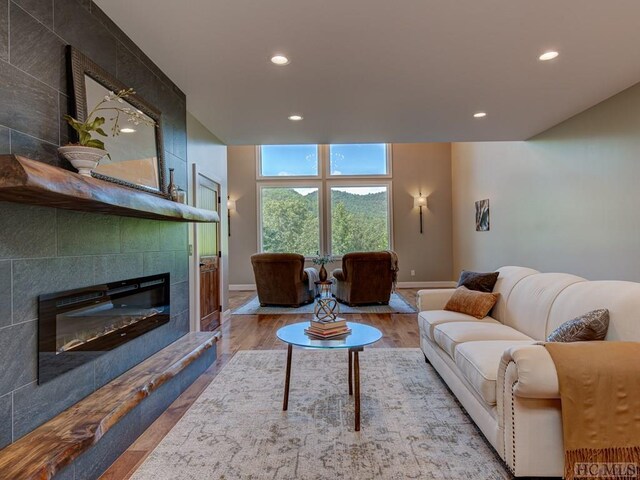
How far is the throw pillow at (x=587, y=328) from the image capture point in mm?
1886

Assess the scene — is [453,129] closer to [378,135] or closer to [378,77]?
[378,135]

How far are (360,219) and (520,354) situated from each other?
22.3ft

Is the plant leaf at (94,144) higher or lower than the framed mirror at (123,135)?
lower

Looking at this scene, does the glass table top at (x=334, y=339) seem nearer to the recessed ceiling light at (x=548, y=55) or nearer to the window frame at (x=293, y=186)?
the recessed ceiling light at (x=548, y=55)

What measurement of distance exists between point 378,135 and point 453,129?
96cm

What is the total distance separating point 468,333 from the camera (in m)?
2.58

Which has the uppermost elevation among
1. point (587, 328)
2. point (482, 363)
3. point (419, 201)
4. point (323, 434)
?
point (419, 201)

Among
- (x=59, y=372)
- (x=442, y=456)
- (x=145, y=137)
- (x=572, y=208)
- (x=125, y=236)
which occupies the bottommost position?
(x=442, y=456)

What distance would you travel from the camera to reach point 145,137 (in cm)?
271

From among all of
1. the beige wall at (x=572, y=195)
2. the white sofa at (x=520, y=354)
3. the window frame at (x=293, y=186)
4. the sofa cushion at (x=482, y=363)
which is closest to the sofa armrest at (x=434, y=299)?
the white sofa at (x=520, y=354)

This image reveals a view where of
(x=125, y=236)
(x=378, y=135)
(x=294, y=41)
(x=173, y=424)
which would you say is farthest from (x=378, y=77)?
(x=173, y=424)

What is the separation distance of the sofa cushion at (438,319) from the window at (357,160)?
553cm

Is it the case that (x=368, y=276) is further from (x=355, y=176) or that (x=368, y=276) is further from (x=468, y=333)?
(x=468, y=333)

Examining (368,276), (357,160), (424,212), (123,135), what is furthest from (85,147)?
(424,212)
